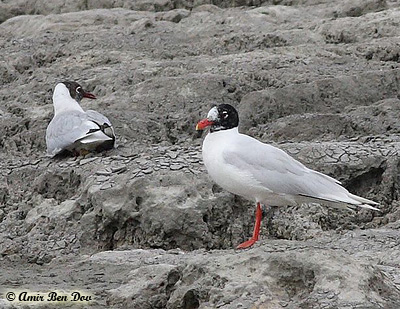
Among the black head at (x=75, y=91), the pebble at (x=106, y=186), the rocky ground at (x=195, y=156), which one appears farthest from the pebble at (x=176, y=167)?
the black head at (x=75, y=91)

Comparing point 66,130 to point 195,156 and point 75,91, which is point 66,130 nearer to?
point 75,91

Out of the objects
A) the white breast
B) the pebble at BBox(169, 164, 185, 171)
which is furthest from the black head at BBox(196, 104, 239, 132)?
the pebble at BBox(169, 164, 185, 171)

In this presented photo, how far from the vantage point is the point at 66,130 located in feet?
30.2

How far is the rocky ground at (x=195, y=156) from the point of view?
550 centimetres

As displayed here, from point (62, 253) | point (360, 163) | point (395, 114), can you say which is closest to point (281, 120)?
point (395, 114)

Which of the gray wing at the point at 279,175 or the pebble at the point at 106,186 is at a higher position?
the gray wing at the point at 279,175

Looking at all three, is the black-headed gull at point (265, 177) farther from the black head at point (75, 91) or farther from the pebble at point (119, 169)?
the black head at point (75, 91)

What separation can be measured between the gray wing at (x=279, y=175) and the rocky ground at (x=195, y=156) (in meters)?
0.41

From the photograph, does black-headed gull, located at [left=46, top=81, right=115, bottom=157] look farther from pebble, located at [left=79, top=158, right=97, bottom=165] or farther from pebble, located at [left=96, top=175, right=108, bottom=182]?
pebble, located at [left=96, top=175, right=108, bottom=182]

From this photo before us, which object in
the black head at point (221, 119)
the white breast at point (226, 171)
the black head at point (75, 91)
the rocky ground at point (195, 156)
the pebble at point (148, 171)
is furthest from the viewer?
the black head at point (75, 91)

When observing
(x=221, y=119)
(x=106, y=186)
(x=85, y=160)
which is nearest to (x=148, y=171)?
(x=106, y=186)

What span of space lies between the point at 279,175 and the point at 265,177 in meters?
0.11

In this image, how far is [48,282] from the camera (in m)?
6.23

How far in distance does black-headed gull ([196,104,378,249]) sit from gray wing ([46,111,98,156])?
2550mm
